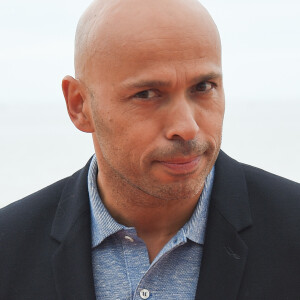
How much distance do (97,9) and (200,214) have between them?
1.87 ft

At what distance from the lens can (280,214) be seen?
1.93 m

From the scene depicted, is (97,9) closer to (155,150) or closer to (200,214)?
(155,150)

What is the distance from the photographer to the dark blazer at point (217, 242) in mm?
1847

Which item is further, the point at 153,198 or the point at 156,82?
the point at 153,198

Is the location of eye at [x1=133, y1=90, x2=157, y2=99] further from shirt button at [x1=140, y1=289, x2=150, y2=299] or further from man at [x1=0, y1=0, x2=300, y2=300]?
shirt button at [x1=140, y1=289, x2=150, y2=299]

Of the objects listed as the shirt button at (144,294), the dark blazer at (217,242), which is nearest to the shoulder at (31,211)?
the dark blazer at (217,242)

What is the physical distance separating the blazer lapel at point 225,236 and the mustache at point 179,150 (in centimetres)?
22

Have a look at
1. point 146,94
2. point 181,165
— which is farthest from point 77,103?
point 181,165

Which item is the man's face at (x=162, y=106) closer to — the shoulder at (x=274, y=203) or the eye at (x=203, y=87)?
the eye at (x=203, y=87)

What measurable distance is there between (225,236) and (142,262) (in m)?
0.21

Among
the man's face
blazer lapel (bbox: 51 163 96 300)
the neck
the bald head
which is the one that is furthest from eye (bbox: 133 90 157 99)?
blazer lapel (bbox: 51 163 96 300)

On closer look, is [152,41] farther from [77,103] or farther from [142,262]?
[142,262]

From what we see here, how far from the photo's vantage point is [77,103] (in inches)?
79.2

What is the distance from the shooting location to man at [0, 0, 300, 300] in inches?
70.4
